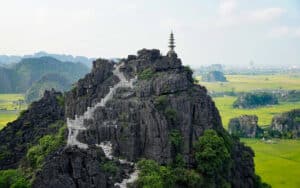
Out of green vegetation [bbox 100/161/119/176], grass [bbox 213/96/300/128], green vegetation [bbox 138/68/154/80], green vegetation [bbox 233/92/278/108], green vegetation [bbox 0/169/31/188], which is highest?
green vegetation [bbox 138/68/154/80]

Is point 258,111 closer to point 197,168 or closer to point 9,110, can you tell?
point 9,110

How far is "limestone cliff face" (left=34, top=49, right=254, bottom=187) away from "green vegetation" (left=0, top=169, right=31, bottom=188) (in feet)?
17.1

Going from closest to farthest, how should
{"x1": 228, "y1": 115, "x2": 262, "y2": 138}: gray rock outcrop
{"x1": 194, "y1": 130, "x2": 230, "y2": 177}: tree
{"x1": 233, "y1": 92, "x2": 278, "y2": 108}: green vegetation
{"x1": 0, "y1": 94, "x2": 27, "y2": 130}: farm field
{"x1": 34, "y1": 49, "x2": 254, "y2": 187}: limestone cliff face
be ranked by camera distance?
{"x1": 34, "y1": 49, "x2": 254, "y2": 187}: limestone cliff face → {"x1": 194, "y1": 130, "x2": 230, "y2": 177}: tree → {"x1": 228, "y1": 115, "x2": 262, "y2": 138}: gray rock outcrop → {"x1": 0, "y1": 94, "x2": 27, "y2": 130}: farm field → {"x1": 233, "y1": 92, "x2": 278, "y2": 108}: green vegetation

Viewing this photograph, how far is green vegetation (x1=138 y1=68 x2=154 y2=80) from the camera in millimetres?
54987

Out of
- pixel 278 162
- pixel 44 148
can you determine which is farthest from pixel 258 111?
pixel 44 148

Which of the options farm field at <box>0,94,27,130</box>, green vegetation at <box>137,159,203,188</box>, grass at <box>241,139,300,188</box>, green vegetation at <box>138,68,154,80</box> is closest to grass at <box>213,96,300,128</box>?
grass at <box>241,139,300,188</box>

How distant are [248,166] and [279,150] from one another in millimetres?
41518

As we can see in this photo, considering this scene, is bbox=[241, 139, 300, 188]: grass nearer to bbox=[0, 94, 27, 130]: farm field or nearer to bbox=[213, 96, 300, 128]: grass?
bbox=[213, 96, 300, 128]: grass

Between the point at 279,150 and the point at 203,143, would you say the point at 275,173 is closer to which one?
the point at 279,150

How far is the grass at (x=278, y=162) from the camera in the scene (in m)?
71.1

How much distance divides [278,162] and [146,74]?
127 feet

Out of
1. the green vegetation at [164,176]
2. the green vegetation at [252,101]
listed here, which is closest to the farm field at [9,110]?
the green vegetation at [252,101]

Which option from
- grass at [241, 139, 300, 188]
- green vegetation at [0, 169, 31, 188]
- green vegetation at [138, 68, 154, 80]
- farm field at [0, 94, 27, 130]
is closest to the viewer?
green vegetation at [0, 169, 31, 188]

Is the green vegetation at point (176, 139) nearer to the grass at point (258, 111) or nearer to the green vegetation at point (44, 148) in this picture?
the green vegetation at point (44, 148)
